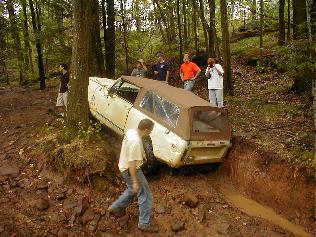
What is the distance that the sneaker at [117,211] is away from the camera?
749 centimetres

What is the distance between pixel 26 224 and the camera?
23.8 feet

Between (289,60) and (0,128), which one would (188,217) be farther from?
(0,128)

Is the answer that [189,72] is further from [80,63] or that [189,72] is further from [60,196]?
[60,196]

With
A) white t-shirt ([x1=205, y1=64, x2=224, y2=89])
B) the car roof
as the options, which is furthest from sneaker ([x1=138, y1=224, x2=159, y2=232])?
white t-shirt ([x1=205, y1=64, x2=224, y2=89])

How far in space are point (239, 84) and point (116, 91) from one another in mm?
8408

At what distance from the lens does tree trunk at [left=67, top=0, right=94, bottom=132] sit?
9.37 meters

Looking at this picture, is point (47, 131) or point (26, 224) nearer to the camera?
point (26, 224)

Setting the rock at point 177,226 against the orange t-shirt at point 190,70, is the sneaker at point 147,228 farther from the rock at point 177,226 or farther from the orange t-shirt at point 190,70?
the orange t-shirt at point 190,70

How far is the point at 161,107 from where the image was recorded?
29.1 ft

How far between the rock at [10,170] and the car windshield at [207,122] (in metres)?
4.22

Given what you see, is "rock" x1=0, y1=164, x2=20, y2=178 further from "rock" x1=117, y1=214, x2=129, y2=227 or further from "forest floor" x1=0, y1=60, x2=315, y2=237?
"rock" x1=117, y1=214, x2=129, y2=227

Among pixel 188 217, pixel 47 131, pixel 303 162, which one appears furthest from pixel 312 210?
pixel 47 131

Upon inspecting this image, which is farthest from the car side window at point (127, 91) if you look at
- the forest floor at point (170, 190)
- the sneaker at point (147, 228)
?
the sneaker at point (147, 228)

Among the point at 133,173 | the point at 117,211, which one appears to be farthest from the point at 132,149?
the point at 117,211
